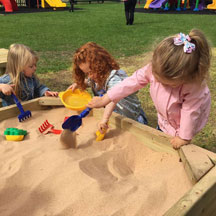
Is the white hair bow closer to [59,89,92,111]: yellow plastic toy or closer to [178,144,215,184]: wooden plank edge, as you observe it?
[178,144,215,184]: wooden plank edge

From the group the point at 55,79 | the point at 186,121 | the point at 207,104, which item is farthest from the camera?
the point at 55,79

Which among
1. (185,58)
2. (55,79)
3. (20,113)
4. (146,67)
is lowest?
(55,79)

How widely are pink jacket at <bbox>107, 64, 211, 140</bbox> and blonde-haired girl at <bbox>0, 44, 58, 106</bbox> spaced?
0.94 metres

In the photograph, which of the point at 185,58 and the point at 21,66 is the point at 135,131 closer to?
the point at 185,58

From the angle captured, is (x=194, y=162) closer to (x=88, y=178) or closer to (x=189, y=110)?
(x=189, y=110)

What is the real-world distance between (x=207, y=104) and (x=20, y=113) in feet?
4.69

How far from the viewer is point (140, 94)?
317 centimetres

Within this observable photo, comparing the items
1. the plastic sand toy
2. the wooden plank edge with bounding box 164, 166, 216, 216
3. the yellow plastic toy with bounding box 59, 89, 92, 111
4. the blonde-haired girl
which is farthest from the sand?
the blonde-haired girl

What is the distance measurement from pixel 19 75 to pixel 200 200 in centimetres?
178

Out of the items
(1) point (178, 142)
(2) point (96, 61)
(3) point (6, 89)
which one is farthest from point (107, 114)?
(3) point (6, 89)

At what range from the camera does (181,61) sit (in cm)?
121

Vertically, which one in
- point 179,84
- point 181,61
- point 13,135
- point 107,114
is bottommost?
point 13,135

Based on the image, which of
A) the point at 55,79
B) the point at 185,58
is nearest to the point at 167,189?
the point at 185,58

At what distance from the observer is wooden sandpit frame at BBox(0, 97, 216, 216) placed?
3.16 ft
